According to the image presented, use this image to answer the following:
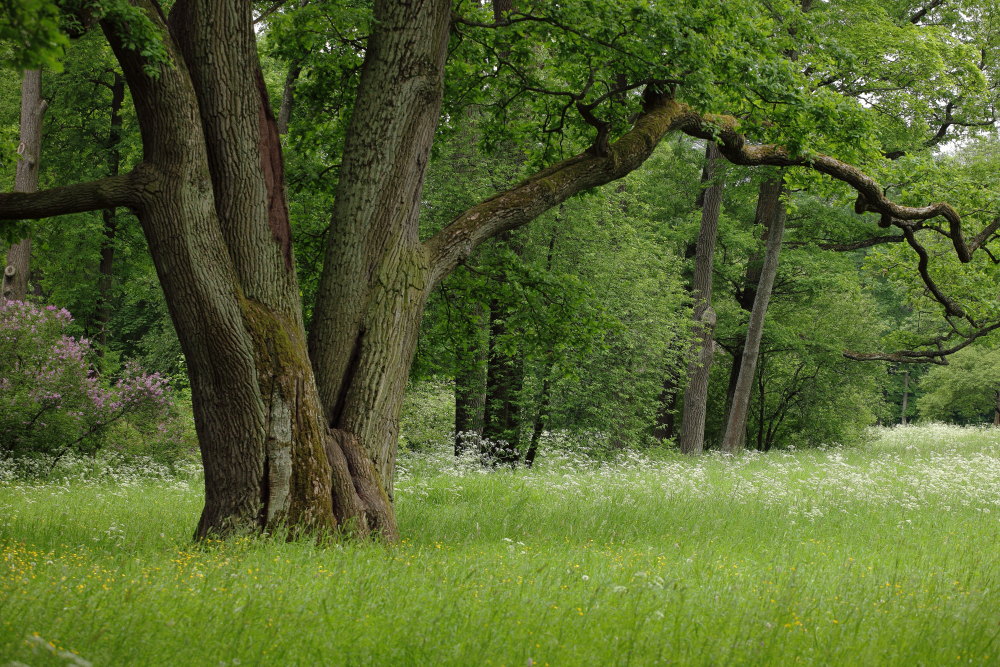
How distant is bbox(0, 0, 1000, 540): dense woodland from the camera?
6.88 m

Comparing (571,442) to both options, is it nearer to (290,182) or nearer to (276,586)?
(290,182)

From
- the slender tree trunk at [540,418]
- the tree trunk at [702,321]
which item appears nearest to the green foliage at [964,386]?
the tree trunk at [702,321]

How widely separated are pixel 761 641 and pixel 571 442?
12.7m

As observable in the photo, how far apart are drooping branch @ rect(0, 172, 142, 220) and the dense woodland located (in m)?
0.03

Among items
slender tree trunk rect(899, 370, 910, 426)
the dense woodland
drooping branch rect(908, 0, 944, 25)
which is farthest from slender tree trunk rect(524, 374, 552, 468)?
slender tree trunk rect(899, 370, 910, 426)

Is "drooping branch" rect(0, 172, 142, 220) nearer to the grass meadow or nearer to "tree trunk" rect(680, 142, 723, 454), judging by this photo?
the grass meadow

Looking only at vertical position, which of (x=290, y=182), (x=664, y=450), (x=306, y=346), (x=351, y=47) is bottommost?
(x=664, y=450)

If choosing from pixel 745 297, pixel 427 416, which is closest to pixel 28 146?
pixel 427 416

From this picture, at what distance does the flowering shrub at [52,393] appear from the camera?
48.1 feet

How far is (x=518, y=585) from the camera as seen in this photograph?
17.6 ft

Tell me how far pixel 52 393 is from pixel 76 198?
9453 millimetres

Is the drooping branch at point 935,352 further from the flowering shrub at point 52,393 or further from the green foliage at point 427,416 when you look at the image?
the flowering shrub at point 52,393

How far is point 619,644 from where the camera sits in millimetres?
4340

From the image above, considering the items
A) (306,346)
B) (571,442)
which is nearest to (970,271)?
(571,442)
